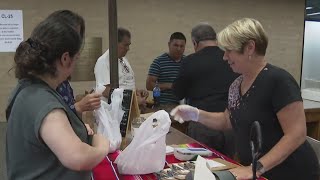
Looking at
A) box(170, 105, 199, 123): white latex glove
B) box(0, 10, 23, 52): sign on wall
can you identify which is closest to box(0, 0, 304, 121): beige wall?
box(0, 10, 23, 52): sign on wall

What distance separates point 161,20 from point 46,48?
147 inches

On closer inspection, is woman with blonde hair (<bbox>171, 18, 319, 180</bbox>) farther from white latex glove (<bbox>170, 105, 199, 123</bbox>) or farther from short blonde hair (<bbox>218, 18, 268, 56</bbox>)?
white latex glove (<bbox>170, 105, 199, 123</bbox>)

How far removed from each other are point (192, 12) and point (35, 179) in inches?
157

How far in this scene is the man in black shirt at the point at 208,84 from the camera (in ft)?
8.69

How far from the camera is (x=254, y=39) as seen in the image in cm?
156

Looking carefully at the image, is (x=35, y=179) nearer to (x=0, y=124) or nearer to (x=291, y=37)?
(x=0, y=124)

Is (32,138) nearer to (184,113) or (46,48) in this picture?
(46,48)

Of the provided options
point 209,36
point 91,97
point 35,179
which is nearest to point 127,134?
point 91,97

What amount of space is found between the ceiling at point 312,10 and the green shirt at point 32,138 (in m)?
4.95

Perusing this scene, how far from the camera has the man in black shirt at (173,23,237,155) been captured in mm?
2648

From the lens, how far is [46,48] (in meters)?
1.05

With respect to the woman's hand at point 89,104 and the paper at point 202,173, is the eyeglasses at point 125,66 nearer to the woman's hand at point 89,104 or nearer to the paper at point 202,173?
the woman's hand at point 89,104

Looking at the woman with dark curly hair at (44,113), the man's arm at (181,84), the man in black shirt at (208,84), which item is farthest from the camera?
the man's arm at (181,84)

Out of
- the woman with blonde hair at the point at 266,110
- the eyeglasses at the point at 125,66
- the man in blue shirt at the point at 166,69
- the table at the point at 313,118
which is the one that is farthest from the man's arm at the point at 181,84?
the table at the point at 313,118
